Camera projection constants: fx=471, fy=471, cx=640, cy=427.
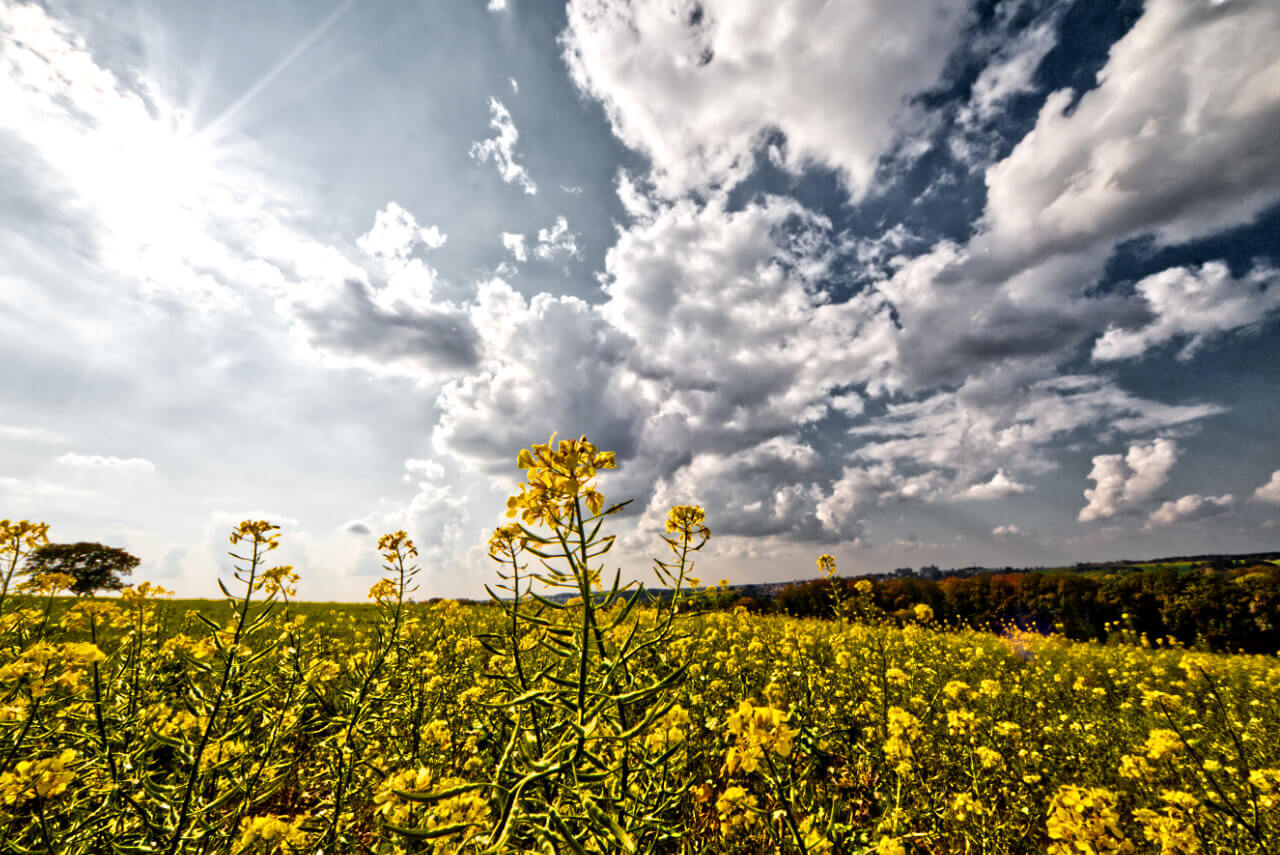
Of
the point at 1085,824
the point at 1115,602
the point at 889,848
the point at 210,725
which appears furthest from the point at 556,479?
the point at 1115,602

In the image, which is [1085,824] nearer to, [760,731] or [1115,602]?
[760,731]

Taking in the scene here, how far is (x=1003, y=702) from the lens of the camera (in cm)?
556

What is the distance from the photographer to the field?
4.39 feet

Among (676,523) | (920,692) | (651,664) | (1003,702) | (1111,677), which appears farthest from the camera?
(1111,677)

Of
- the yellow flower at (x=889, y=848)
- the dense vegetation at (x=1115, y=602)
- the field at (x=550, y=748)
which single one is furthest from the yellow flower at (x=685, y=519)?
the dense vegetation at (x=1115, y=602)

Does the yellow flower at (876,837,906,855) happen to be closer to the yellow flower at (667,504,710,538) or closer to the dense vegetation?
the yellow flower at (667,504,710,538)

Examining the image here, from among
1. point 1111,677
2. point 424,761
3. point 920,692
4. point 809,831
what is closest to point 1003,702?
point 920,692

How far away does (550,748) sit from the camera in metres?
1.45

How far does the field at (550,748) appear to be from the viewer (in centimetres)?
134

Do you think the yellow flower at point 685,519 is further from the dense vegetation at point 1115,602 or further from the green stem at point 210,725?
the dense vegetation at point 1115,602

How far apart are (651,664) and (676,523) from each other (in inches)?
25.3

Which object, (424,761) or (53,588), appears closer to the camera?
(424,761)

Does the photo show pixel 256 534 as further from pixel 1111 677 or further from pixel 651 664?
pixel 1111 677

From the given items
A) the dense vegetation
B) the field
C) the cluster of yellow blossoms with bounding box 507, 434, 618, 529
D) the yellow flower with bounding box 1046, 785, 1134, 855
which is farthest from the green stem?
the dense vegetation
